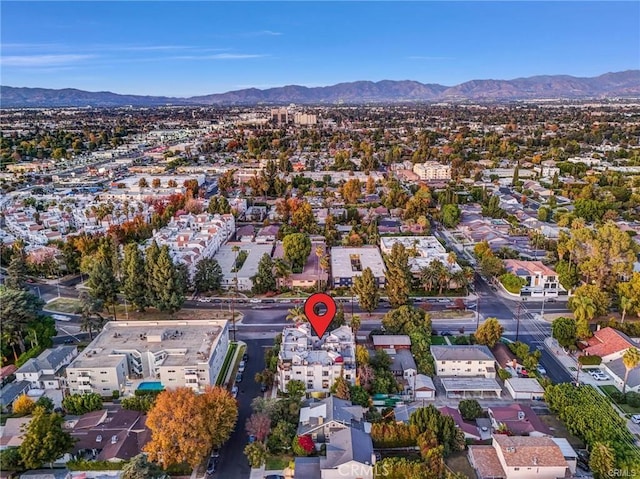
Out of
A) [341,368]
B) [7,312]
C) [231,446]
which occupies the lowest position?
[231,446]

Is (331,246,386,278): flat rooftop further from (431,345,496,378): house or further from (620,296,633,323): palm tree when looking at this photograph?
(620,296,633,323): palm tree

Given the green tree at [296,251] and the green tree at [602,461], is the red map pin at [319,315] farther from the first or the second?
the green tree at [296,251]

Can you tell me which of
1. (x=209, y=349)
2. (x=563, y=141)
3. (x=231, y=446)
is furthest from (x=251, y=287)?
(x=563, y=141)

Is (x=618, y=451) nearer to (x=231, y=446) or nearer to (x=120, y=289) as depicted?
(x=231, y=446)

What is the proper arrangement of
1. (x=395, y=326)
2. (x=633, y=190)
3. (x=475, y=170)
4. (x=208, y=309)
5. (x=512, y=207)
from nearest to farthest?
(x=395, y=326)
(x=208, y=309)
(x=512, y=207)
(x=633, y=190)
(x=475, y=170)

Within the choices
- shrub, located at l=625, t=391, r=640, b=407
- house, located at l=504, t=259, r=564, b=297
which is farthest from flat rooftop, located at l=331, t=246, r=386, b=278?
shrub, located at l=625, t=391, r=640, b=407

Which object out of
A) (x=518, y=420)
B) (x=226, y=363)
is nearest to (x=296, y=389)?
(x=226, y=363)
